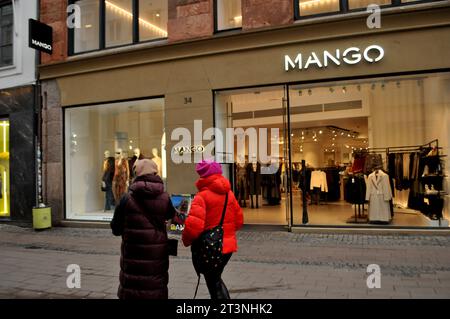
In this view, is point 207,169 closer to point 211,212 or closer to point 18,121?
point 211,212

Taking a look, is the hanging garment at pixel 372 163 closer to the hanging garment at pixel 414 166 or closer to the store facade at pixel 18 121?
the hanging garment at pixel 414 166

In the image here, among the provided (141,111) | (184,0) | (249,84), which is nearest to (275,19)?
(249,84)

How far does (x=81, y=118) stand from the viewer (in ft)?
43.8

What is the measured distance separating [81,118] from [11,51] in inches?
141

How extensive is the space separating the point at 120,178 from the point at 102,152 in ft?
3.91

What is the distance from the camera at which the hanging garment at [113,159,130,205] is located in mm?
13008

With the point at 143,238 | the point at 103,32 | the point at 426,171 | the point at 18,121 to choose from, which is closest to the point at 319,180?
the point at 426,171

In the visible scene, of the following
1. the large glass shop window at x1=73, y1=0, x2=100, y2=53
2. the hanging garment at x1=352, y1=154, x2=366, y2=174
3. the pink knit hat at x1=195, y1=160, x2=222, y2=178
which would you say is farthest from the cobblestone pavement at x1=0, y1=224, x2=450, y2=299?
the large glass shop window at x1=73, y1=0, x2=100, y2=53

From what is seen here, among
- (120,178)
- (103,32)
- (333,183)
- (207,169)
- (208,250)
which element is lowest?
(208,250)

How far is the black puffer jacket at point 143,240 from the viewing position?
391 centimetres

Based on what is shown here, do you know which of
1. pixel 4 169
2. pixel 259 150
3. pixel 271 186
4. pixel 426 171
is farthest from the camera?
pixel 271 186

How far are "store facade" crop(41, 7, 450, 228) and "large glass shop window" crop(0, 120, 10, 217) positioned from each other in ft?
6.46

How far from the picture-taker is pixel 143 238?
3934 mm

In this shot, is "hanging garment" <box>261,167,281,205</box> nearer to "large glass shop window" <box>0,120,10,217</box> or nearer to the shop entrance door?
the shop entrance door
